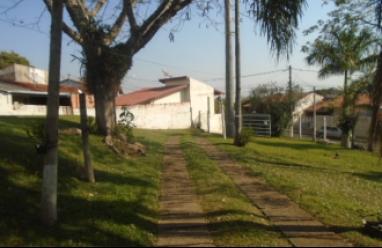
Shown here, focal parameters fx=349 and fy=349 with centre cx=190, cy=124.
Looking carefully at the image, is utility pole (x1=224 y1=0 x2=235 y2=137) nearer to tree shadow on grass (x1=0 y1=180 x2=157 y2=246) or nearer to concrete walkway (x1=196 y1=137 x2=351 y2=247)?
concrete walkway (x1=196 y1=137 x2=351 y2=247)

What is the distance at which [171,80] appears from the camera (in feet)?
119

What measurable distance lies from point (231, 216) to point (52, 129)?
2.84 m

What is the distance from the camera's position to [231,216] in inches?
205

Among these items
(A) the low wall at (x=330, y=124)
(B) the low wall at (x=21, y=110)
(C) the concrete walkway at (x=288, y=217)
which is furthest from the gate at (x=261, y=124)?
(C) the concrete walkway at (x=288, y=217)

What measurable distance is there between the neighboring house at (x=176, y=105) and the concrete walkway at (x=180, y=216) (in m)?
18.6

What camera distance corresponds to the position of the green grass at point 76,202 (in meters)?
4.29

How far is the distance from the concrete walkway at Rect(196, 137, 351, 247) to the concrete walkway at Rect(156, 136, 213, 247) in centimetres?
105

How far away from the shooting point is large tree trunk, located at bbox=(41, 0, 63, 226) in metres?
4.62

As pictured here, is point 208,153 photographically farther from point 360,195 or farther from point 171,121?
point 171,121

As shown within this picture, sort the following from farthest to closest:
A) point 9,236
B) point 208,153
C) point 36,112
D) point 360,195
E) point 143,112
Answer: point 143,112 → point 36,112 → point 208,153 → point 360,195 → point 9,236

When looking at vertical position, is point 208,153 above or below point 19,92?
below

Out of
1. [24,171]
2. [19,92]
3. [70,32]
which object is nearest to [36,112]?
[19,92]

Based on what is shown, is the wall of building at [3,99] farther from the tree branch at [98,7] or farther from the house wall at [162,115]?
the tree branch at [98,7]

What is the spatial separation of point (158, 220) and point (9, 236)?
1.98 meters
